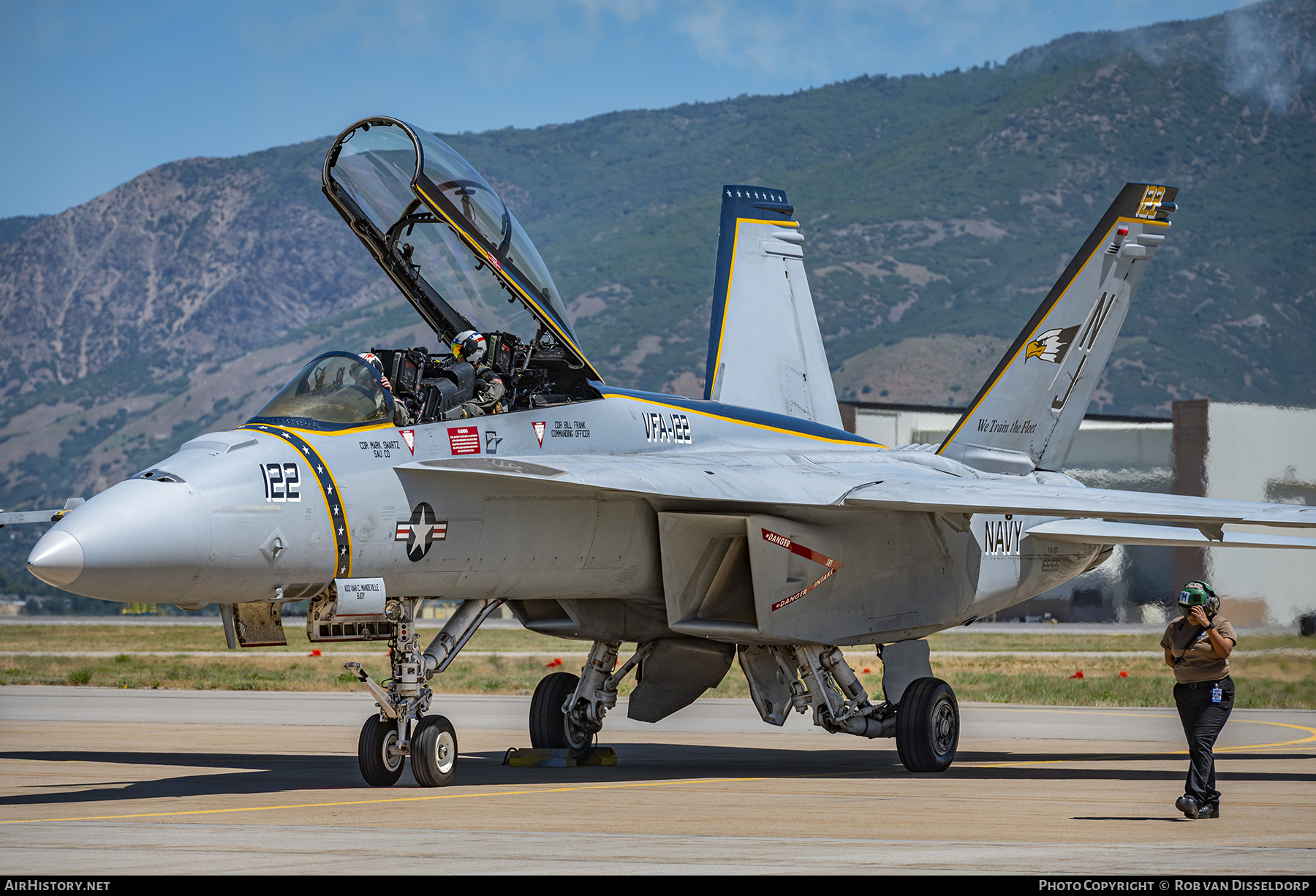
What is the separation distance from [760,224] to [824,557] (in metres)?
6.10

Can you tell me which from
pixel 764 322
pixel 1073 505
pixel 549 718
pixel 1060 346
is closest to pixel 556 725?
pixel 549 718

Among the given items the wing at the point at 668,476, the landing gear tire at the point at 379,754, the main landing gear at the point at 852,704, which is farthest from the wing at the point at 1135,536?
the landing gear tire at the point at 379,754

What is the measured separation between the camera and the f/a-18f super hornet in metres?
9.57

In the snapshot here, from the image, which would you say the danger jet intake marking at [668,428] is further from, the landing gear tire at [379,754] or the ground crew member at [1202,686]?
the ground crew member at [1202,686]

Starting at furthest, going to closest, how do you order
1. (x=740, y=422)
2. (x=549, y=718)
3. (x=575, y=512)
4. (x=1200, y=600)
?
1. (x=549, y=718)
2. (x=740, y=422)
3. (x=575, y=512)
4. (x=1200, y=600)

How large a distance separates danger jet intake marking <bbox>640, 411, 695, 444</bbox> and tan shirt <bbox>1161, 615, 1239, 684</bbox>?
478cm

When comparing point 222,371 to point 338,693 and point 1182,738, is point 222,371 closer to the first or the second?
point 338,693

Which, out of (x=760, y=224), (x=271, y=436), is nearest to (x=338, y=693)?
(x=760, y=224)

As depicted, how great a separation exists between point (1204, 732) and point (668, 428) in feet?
17.3

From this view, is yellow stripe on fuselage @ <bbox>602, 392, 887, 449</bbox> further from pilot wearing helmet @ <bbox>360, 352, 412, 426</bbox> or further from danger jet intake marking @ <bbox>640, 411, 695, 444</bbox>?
pilot wearing helmet @ <bbox>360, 352, 412, 426</bbox>

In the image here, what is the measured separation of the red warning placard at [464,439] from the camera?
10.7 metres

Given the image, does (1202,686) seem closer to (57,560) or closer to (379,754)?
(379,754)

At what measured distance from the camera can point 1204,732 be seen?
934cm

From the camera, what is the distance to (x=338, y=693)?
85.3ft
